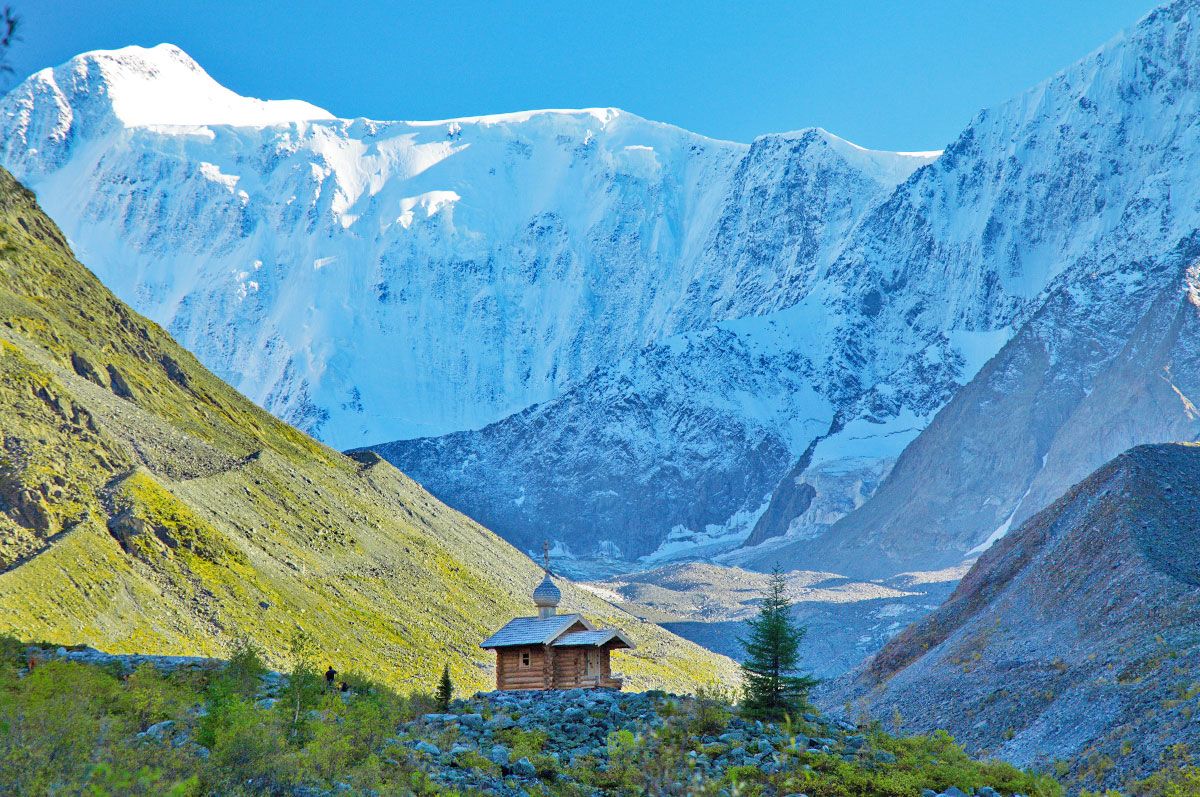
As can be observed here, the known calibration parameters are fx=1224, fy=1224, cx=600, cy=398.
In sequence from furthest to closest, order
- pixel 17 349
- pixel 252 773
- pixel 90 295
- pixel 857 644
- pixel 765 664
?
1. pixel 857 644
2. pixel 90 295
3. pixel 17 349
4. pixel 765 664
5. pixel 252 773

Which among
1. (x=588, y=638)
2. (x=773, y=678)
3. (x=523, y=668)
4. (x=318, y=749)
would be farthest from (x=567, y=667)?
(x=318, y=749)

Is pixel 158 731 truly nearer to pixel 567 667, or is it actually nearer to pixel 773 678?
pixel 773 678

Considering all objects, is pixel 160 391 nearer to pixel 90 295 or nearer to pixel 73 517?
pixel 90 295

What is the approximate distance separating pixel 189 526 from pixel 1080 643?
59155 mm

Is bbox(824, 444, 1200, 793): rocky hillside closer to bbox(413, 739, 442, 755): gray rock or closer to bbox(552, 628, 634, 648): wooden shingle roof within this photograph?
bbox(552, 628, 634, 648): wooden shingle roof

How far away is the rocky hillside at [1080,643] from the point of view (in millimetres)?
44688

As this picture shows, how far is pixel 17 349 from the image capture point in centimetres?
9094

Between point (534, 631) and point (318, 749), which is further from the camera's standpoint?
point (534, 631)

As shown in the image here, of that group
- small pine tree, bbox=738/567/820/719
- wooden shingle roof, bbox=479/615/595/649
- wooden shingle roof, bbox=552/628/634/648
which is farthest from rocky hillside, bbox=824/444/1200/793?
wooden shingle roof, bbox=479/615/595/649

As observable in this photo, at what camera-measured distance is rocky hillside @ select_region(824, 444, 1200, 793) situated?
→ 4469 centimetres

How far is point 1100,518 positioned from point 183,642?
53.5 meters

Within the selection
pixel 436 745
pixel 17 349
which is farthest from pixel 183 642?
pixel 436 745

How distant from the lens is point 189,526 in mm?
86562

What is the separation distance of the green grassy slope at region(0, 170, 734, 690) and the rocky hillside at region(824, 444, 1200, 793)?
37.0 meters
